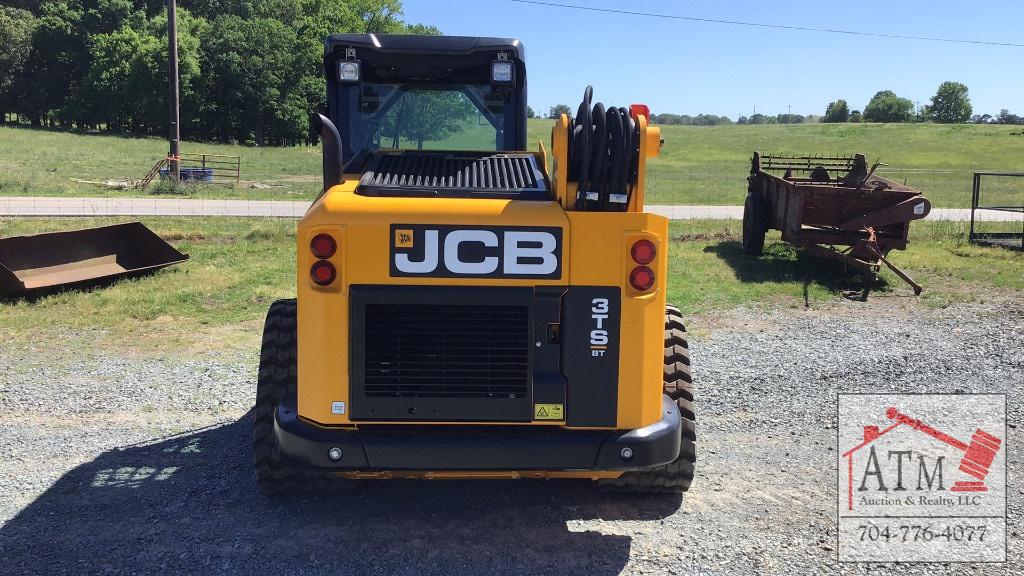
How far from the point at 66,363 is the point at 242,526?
375cm

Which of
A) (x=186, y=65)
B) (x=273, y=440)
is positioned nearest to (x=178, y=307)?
(x=273, y=440)

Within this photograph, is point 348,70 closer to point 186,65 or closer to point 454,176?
point 454,176

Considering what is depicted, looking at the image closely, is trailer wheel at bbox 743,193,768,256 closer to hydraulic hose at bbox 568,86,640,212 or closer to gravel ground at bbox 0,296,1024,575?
gravel ground at bbox 0,296,1024,575

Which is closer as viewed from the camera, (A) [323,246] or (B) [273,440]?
(A) [323,246]

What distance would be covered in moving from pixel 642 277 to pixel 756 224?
1017cm

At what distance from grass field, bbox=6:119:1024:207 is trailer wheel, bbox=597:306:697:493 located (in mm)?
2036

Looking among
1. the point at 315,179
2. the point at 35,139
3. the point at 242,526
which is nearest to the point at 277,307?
the point at 242,526

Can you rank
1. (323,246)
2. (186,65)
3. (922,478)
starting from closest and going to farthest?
(323,246), (922,478), (186,65)

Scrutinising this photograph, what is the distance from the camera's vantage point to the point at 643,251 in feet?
12.0

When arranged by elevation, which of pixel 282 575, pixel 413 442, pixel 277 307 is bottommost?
pixel 282 575

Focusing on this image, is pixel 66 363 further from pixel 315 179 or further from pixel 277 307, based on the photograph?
pixel 315 179

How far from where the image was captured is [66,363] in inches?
275

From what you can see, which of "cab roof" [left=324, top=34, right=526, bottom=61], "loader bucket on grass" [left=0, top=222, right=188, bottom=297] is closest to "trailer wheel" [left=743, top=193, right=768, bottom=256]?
"loader bucket on grass" [left=0, top=222, right=188, bottom=297]

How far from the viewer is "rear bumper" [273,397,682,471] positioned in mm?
3658
